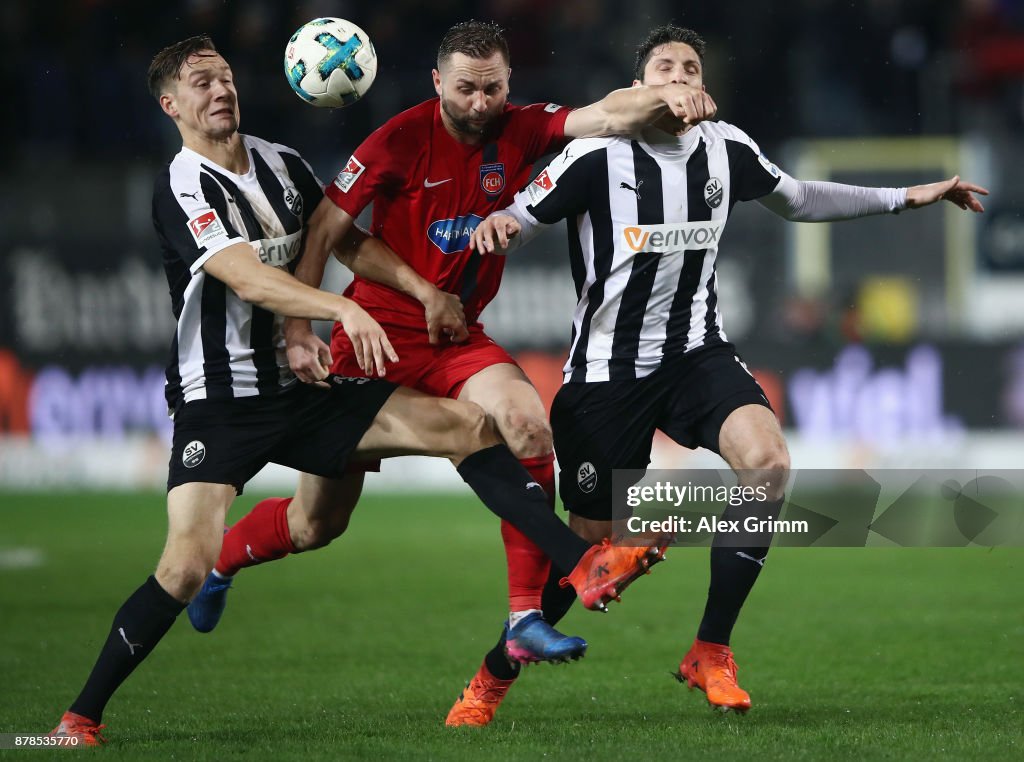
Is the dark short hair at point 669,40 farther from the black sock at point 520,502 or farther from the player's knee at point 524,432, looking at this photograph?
the black sock at point 520,502

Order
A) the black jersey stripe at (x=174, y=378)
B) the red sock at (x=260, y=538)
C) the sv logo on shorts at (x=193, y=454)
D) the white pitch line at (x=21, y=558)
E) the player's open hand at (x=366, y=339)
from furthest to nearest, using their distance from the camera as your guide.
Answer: the white pitch line at (x=21, y=558), the red sock at (x=260, y=538), the black jersey stripe at (x=174, y=378), the sv logo on shorts at (x=193, y=454), the player's open hand at (x=366, y=339)

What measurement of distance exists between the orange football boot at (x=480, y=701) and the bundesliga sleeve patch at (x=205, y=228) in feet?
6.14

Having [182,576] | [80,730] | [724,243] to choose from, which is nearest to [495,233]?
[182,576]

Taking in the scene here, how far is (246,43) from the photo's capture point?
14.5m

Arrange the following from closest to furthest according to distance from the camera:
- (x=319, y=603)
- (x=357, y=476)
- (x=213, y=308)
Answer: (x=213, y=308)
(x=357, y=476)
(x=319, y=603)

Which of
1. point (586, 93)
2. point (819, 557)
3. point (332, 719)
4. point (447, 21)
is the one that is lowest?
point (819, 557)

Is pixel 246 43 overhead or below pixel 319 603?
overhead

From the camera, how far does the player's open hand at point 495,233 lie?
5160 millimetres

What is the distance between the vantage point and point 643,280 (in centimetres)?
546

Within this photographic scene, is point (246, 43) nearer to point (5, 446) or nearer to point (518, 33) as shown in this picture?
point (518, 33)

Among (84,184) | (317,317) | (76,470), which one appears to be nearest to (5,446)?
(76,470)

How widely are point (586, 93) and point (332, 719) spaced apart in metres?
9.43

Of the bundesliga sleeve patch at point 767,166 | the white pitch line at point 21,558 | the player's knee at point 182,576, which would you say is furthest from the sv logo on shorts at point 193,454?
the white pitch line at point 21,558

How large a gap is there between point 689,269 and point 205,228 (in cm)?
178
